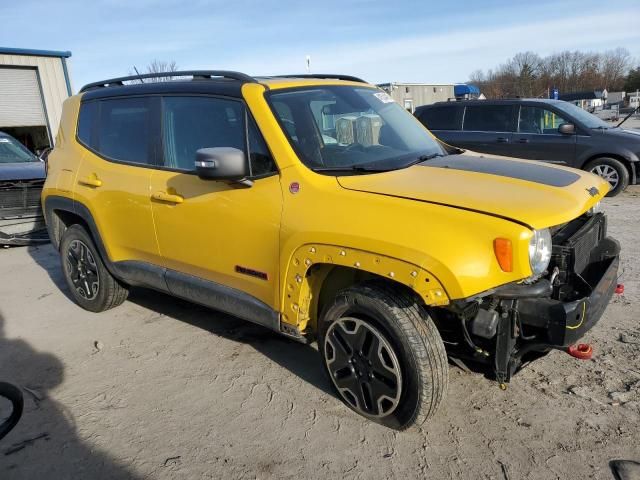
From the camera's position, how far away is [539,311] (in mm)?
2508

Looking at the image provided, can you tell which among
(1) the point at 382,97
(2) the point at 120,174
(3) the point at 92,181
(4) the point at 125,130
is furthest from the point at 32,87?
(1) the point at 382,97

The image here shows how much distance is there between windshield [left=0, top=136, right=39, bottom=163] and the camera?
878 cm

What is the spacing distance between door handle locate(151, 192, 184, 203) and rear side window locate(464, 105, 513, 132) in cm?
780

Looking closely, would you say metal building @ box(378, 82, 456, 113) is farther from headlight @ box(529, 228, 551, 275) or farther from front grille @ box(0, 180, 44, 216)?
headlight @ box(529, 228, 551, 275)

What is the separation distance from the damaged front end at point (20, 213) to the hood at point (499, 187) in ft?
20.5

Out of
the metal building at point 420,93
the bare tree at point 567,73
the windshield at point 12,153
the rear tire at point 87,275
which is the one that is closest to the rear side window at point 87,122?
the rear tire at point 87,275

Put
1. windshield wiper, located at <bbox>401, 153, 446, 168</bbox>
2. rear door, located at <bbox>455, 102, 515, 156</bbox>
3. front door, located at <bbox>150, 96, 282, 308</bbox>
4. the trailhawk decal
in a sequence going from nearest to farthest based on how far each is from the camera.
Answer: the trailhawk decal < front door, located at <bbox>150, 96, 282, 308</bbox> < windshield wiper, located at <bbox>401, 153, 446, 168</bbox> < rear door, located at <bbox>455, 102, 515, 156</bbox>

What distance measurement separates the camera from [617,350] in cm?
361

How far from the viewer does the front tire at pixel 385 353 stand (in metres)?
2.61

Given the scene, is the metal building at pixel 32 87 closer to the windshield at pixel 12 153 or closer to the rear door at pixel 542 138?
the windshield at pixel 12 153

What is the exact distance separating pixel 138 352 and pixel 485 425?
8.55ft

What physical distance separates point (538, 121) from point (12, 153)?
30.7 ft

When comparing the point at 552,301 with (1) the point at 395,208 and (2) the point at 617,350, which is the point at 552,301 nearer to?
(1) the point at 395,208

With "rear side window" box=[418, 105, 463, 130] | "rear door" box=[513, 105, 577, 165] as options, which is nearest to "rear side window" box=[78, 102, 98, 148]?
"rear side window" box=[418, 105, 463, 130]
